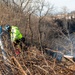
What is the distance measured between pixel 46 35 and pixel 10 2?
6.05 metres

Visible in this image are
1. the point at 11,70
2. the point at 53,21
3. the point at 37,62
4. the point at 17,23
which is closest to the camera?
the point at 11,70

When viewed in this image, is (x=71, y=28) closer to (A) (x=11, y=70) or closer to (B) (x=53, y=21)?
(B) (x=53, y=21)

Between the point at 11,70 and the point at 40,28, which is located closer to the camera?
the point at 11,70

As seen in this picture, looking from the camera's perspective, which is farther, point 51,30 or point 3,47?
point 51,30

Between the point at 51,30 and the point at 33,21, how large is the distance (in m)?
2.43

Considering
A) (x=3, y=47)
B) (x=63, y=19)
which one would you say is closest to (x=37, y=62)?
(x=3, y=47)

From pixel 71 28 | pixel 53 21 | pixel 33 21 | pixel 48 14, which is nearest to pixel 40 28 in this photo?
pixel 33 21

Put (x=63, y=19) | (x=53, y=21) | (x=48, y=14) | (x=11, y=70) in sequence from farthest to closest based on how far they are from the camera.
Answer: (x=63, y=19)
(x=53, y=21)
(x=48, y=14)
(x=11, y=70)

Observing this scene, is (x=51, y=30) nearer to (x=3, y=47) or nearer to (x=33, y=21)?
(x=33, y=21)

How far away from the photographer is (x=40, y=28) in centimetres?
3045

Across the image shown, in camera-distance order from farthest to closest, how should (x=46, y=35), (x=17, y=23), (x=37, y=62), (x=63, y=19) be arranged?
(x=63, y=19), (x=46, y=35), (x=17, y=23), (x=37, y=62)

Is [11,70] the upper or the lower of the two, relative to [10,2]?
lower

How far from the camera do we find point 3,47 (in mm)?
4172

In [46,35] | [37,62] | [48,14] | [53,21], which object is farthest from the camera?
[53,21]
